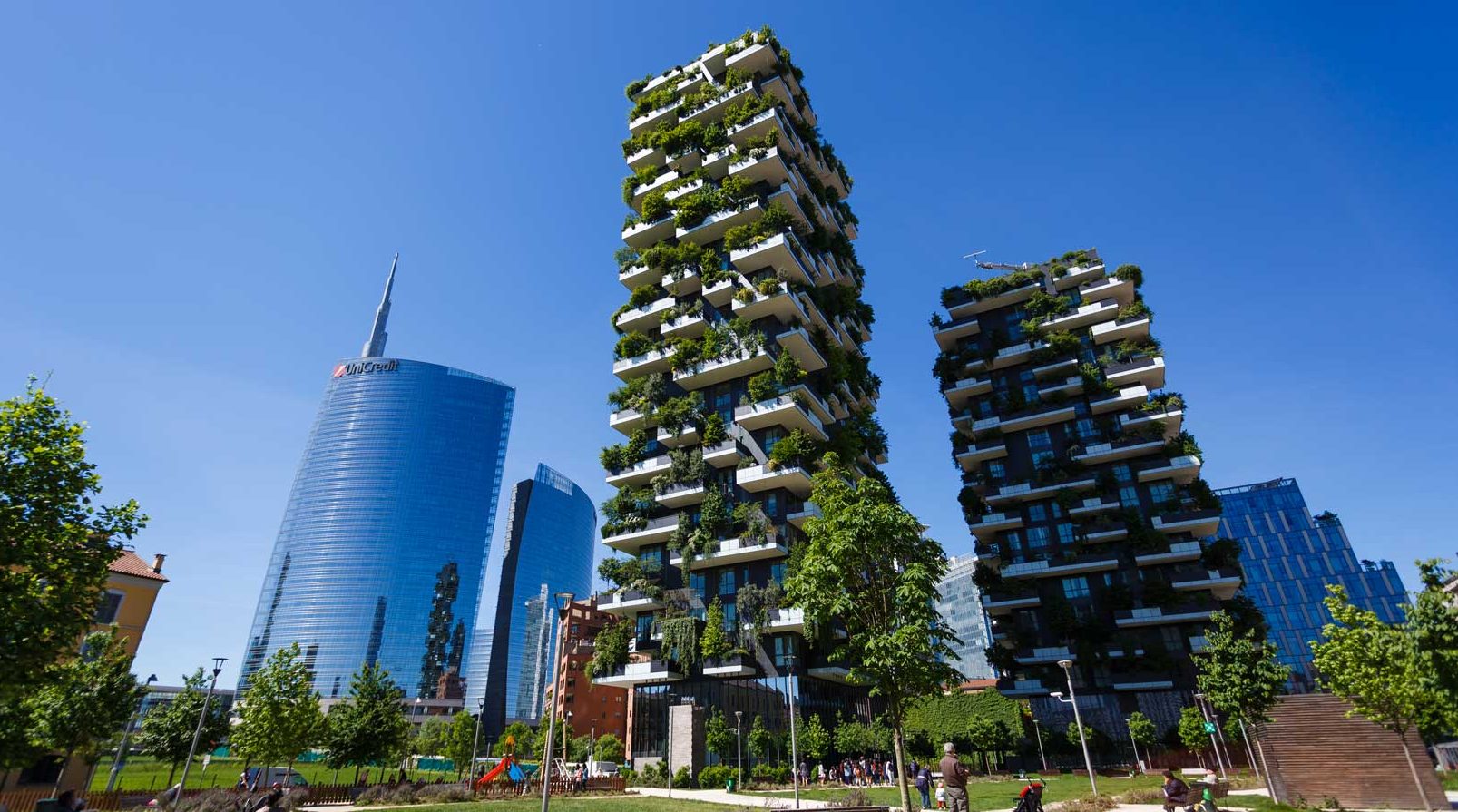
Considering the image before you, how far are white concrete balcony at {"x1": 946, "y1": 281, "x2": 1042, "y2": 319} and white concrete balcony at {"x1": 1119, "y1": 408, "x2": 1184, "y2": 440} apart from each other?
16.9 meters

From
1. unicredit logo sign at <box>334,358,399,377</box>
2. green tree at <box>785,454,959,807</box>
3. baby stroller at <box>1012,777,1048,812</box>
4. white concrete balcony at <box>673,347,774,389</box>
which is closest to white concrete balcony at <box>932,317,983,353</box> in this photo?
white concrete balcony at <box>673,347,774,389</box>

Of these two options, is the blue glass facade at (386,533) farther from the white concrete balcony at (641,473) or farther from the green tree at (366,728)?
the green tree at (366,728)

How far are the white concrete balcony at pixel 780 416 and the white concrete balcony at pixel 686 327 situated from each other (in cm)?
853

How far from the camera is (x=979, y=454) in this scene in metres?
67.2

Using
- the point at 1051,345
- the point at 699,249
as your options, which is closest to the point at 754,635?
the point at 699,249

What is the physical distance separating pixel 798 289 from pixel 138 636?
169ft

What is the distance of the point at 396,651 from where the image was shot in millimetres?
146625

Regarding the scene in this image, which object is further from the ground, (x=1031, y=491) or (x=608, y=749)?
(x=1031, y=491)

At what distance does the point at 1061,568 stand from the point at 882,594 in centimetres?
4377

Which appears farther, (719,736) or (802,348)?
(802,348)

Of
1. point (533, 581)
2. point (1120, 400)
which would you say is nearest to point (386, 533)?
point (533, 581)

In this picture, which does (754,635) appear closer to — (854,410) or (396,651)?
(854,410)

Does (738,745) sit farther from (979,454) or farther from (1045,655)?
(979,454)

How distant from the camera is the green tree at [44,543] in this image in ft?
53.4
